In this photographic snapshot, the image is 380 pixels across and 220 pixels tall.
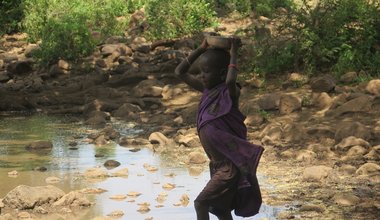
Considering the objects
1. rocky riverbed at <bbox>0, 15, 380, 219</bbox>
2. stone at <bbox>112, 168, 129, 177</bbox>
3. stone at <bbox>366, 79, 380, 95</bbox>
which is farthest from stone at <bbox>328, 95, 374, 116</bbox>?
stone at <bbox>112, 168, 129, 177</bbox>

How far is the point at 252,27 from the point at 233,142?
8.61m

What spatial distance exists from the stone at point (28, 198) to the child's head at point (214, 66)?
196cm

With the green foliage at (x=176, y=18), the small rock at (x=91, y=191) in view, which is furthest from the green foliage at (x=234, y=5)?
the small rock at (x=91, y=191)

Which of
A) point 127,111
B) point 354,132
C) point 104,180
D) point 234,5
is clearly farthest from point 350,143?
point 234,5

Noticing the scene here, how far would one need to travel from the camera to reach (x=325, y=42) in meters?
11.3

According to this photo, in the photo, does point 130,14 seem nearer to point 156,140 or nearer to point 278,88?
point 278,88

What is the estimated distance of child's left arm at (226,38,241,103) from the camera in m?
4.83

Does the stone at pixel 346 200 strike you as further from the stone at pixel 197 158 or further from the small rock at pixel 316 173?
the stone at pixel 197 158

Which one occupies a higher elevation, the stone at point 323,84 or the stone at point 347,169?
the stone at point 347,169

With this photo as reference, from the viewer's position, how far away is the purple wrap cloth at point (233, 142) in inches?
192

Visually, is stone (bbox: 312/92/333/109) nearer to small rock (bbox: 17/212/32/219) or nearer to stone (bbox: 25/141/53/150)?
stone (bbox: 25/141/53/150)

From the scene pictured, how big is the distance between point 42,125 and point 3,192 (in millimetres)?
4318

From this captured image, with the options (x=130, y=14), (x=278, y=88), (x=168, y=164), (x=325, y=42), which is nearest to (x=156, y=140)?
(x=168, y=164)

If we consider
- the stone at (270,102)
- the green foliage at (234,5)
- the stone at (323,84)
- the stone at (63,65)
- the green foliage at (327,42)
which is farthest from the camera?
the green foliage at (234,5)
